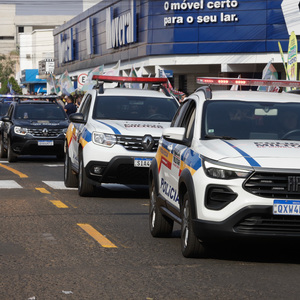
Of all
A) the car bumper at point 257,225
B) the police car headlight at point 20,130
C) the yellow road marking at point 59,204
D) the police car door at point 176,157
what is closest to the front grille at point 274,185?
the car bumper at point 257,225

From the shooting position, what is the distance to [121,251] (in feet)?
29.4

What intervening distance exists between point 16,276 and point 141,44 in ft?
179

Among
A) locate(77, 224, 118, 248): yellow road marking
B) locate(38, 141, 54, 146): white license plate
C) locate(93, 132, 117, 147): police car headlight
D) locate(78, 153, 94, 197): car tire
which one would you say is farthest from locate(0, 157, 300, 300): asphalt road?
locate(38, 141, 54, 146): white license plate

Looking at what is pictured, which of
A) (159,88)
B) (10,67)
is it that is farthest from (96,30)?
(10,67)

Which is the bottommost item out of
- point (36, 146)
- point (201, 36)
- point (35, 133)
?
point (36, 146)

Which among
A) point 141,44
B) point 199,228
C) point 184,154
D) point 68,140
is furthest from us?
point 141,44

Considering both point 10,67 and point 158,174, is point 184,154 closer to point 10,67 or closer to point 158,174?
point 158,174

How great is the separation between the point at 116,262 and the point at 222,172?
4.38ft

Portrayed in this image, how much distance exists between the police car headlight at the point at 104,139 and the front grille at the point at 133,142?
0.33 feet

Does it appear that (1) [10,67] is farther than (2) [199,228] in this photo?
Yes

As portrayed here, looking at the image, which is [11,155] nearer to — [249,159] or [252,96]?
[252,96]

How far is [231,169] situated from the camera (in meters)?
7.82

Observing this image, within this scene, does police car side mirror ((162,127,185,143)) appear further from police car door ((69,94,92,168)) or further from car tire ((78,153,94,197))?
police car door ((69,94,92,168))

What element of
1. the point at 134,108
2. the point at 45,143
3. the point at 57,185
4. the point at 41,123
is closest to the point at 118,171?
the point at 134,108
